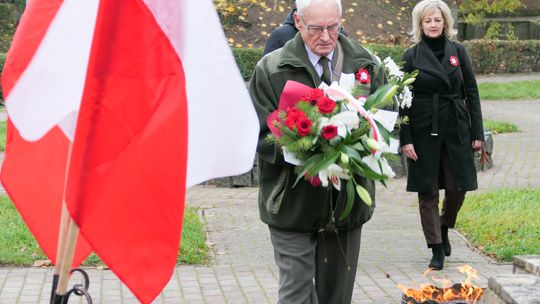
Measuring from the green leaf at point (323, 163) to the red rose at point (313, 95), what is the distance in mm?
300

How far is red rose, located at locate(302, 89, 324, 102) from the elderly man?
0.26 metres

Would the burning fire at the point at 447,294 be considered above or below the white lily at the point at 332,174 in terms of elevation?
below

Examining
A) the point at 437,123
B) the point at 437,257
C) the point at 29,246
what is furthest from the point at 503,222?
the point at 29,246

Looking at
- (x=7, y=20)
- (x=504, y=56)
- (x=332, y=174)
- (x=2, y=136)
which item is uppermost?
(x=332, y=174)

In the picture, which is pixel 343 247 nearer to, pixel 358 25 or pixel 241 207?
pixel 241 207

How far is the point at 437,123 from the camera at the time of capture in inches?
309

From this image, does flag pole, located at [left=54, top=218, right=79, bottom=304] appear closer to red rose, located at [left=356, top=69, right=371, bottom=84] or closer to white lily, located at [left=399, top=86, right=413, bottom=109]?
red rose, located at [left=356, top=69, right=371, bottom=84]

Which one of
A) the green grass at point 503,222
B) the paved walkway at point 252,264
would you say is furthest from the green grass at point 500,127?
the green grass at point 503,222

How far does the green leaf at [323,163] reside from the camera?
4820 millimetres

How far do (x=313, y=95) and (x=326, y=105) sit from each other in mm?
103

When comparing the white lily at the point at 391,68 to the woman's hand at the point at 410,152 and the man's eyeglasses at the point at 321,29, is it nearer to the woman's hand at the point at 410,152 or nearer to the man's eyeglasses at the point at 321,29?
the woman's hand at the point at 410,152

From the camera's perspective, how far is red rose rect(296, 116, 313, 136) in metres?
4.87

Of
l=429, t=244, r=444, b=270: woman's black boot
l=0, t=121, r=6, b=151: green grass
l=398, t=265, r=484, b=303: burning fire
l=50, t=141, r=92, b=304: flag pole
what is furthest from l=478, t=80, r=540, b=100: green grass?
l=50, t=141, r=92, b=304: flag pole

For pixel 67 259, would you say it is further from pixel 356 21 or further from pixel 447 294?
pixel 356 21
